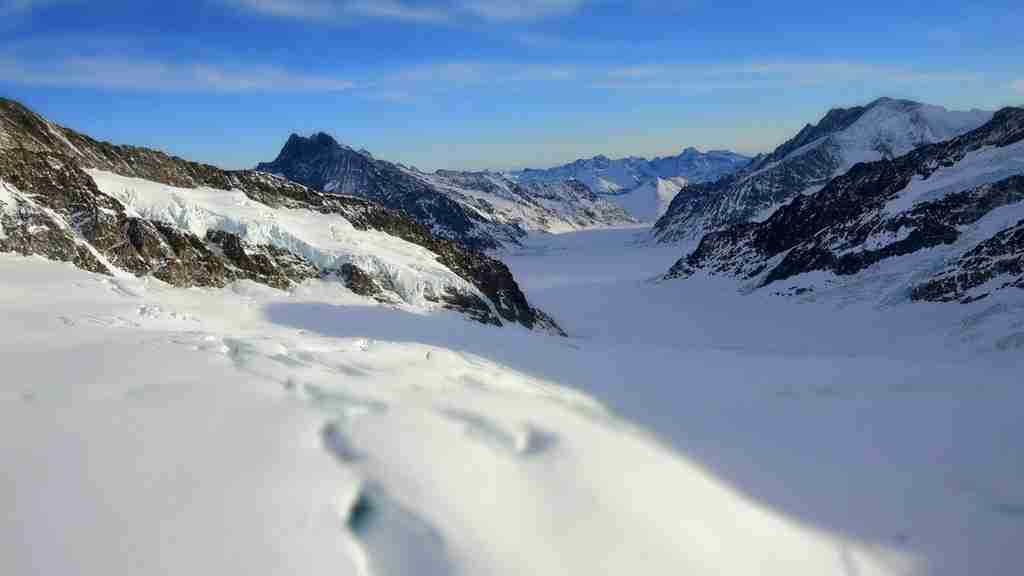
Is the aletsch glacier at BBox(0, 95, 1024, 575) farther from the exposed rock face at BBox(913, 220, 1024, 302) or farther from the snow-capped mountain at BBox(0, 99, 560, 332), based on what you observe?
the exposed rock face at BBox(913, 220, 1024, 302)

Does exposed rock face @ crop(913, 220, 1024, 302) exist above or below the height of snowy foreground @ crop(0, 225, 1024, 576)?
below

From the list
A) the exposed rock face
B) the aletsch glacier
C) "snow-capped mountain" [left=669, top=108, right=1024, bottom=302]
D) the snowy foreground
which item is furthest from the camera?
"snow-capped mountain" [left=669, top=108, right=1024, bottom=302]

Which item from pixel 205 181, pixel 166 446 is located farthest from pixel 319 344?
pixel 205 181

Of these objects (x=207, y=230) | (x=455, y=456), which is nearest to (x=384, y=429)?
(x=455, y=456)

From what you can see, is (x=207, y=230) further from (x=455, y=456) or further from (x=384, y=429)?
(x=455, y=456)

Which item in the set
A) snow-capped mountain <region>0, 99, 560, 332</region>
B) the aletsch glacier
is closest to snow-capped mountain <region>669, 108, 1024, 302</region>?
the aletsch glacier

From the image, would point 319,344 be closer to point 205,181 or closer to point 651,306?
point 205,181
